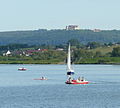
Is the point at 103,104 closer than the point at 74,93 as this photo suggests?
Yes

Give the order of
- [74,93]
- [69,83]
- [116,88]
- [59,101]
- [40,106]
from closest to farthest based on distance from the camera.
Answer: [40,106] → [59,101] → [74,93] → [116,88] → [69,83]

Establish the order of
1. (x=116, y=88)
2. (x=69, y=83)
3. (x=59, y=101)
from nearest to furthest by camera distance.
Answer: (x=59, y=101), (x=116, y=88), (x=69, y=83)

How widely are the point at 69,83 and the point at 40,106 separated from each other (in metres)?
32.3

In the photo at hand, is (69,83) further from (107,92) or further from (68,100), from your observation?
(68,100)

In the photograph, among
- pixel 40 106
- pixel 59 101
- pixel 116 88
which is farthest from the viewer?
pixel 116 88

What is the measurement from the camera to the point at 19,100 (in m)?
69.3

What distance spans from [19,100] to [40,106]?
6.37 meters

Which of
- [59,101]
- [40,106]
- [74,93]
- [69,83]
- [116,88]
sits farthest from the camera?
[69,83]

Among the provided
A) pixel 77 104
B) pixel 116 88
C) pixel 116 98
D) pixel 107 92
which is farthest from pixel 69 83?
pixel 77 104

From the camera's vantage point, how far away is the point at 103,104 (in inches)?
2571

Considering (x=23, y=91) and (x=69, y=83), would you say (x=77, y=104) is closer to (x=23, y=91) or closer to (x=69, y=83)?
(x=23, y=91)

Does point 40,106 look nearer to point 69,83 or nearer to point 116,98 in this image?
point 116,98

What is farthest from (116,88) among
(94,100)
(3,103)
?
(3,103)

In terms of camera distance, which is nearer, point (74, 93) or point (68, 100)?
point (68, 100)
